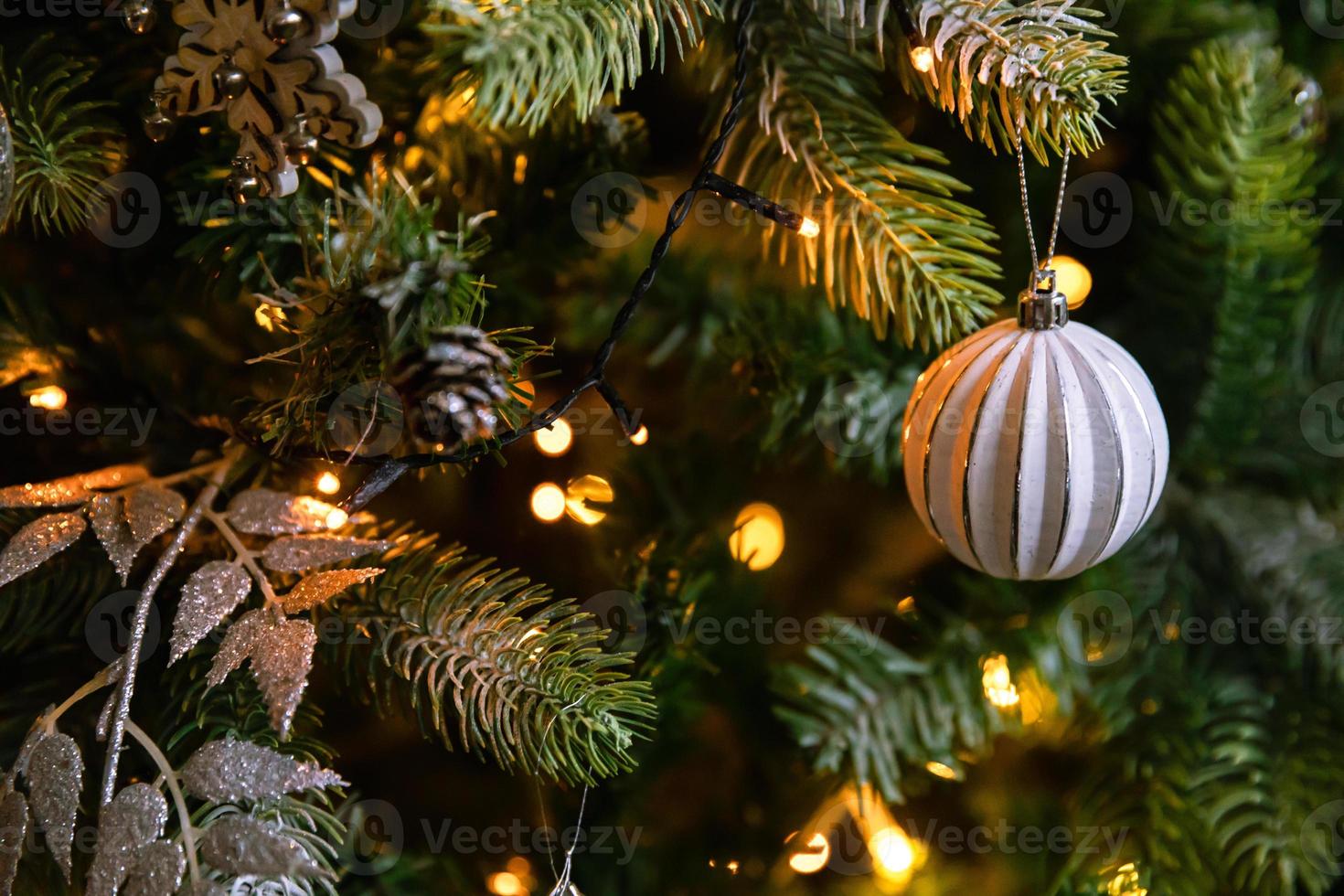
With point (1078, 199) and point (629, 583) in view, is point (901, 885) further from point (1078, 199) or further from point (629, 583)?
point (1078, 199)

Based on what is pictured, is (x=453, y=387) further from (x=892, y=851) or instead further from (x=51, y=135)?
(x=892, y=851)

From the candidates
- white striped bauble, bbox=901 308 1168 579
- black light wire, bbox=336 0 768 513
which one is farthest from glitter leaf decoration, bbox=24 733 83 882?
white striped bauble, bbox=901 308 1168 579

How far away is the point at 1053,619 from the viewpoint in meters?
0.48

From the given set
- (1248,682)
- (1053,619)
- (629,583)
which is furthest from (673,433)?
(1248,682)

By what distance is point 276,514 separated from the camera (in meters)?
0.37

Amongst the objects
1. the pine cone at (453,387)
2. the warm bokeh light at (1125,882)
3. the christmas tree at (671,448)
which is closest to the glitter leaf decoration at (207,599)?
the christmas tree at (671,448)

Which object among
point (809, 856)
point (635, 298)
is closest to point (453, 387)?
point (635, 298)

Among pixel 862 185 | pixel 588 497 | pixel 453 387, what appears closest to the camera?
pixel 453 387

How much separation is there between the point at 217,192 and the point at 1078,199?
1.35ft

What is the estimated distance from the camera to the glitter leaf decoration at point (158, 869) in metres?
0.31

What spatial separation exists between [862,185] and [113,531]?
33 centimetres

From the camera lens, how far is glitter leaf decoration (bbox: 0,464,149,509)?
0.37m

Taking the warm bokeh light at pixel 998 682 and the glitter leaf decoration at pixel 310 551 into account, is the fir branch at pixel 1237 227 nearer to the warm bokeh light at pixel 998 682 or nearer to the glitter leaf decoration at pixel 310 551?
the warm bokeh light at pixel 998 682

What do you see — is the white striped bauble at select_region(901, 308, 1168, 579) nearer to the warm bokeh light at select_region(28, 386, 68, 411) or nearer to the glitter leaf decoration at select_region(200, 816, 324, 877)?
the glitter leaf decoration at select_region(200, 816, 324, 877)
